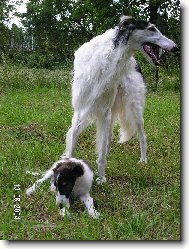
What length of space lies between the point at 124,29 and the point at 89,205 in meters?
1.65

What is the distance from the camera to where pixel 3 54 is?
591cm

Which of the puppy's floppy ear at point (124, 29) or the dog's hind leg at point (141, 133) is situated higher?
the puppy's floppy ear at point (124, 29)

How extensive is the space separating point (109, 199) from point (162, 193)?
19.3 inches

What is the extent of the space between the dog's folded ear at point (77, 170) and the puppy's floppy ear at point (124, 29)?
1.22 metres

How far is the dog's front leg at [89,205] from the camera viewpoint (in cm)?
419

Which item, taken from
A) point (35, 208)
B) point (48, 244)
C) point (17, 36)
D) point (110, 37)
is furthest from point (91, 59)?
point (48, 244)

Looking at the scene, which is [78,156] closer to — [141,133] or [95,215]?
[141,133]

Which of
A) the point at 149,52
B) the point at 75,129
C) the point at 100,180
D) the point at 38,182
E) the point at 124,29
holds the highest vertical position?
the point at 124,29

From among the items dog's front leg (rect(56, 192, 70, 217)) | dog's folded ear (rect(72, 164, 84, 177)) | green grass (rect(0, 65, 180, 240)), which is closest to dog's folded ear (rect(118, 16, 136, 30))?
green grass (rect(0, 65, 180, 240))

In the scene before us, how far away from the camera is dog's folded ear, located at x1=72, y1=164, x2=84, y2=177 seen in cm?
435

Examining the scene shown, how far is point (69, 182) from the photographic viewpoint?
4270 millimetres

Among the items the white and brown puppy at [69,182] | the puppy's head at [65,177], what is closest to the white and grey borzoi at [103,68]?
the white and brown puppy at [69,182]

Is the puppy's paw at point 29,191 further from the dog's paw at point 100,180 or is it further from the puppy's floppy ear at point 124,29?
the puppy's floppy ear at point 124,29

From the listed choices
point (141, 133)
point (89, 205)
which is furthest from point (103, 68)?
point (141, 133)
